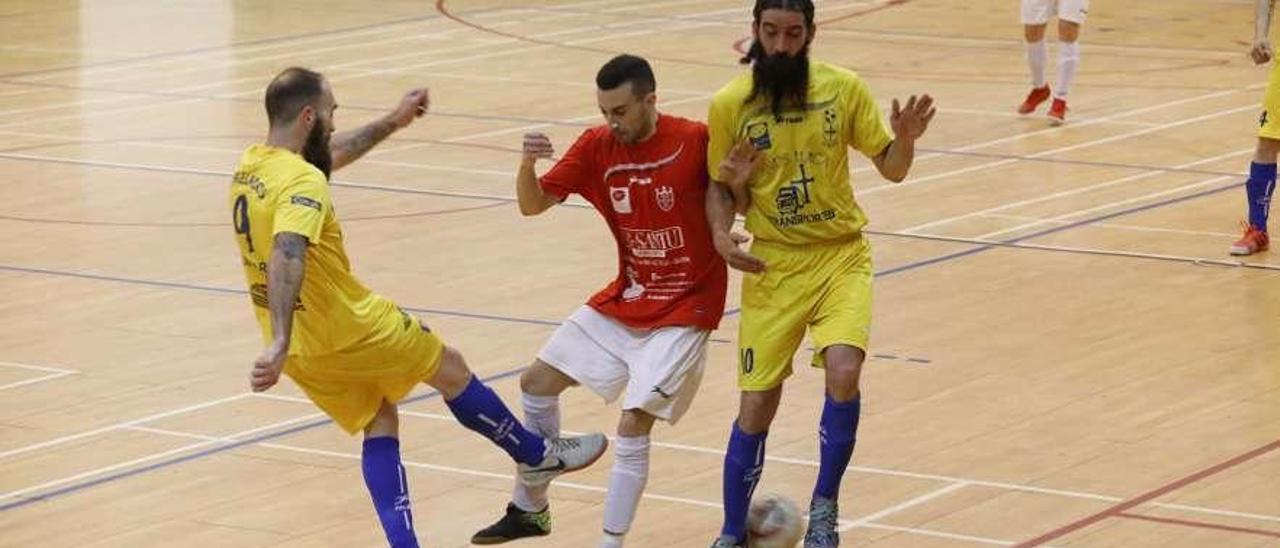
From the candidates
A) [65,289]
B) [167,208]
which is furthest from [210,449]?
[167,208]

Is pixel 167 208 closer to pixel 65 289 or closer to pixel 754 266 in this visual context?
pixel 65 289

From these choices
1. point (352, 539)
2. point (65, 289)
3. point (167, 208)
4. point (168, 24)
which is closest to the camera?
point (352, 539)

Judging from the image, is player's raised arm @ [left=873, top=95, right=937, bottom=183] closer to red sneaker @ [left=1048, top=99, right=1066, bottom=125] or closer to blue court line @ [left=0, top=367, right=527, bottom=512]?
blue court line @ [left=0, top=367, right=527, bottom=512]

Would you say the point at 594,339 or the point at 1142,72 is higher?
the point at 594,339

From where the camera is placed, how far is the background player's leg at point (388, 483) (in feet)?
26.6

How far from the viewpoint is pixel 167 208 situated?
1667cm

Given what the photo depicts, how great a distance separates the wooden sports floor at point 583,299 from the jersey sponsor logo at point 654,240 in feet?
3.62

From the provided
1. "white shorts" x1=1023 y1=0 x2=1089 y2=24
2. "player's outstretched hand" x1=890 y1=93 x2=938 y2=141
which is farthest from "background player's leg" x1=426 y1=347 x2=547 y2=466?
"white shorts" x1=1023 y1=0 x2=1089 y2=24

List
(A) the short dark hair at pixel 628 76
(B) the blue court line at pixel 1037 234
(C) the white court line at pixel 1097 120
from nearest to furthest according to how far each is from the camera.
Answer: (A) the short dark hair at pixel 628 76 < (B) the blue court line at pixel 1037 234 < (C) the white court line at pixel 1097 120

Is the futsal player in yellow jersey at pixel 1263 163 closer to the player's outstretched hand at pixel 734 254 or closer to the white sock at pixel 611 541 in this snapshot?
the player's outstretched hand at pixel 734 254

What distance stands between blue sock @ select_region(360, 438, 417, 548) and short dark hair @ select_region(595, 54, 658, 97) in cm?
141

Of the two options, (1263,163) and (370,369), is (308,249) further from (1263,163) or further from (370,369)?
(1263,163)

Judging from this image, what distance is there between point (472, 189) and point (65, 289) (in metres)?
4.08

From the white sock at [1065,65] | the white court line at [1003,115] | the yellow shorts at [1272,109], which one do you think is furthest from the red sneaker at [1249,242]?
the white sock at [1065,65]
